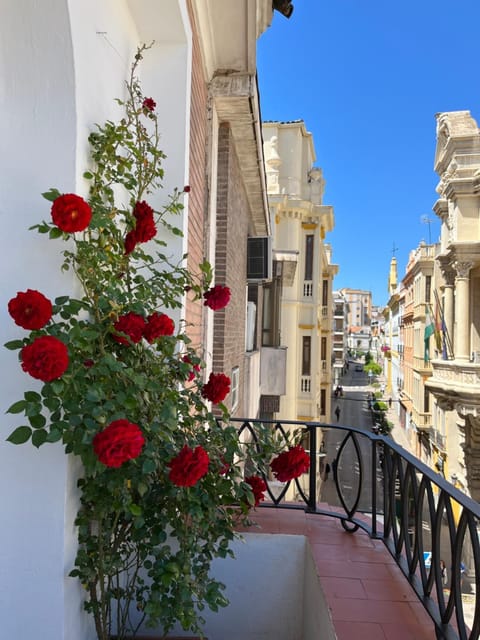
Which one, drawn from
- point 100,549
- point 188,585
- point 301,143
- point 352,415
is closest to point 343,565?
point 188,585

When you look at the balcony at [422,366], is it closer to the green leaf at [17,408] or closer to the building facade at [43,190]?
the building facade at [43,190]

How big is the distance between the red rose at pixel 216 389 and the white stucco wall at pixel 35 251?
63 cm

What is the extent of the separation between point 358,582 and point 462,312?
1489cm

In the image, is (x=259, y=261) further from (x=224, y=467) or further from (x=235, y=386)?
(x=224, y=467)

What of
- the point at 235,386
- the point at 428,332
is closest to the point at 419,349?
the point at 428,332

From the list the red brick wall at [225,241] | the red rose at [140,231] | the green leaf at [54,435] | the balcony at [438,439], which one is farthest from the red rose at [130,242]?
the balcony at [438,439]

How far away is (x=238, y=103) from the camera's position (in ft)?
11.3

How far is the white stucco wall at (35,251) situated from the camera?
148 centimetres

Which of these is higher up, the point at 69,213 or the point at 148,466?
the point at 69,213

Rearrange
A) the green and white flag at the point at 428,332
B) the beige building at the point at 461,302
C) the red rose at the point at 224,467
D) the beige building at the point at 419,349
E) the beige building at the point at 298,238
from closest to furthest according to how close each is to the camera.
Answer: the red rose at the point at 224,467 < the beige building at the point at 461,302 < the beige building at the point at 298,238 < the green and white flag at the point at 428,332 < the beige building at the point at 419,349

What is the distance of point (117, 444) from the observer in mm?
1136

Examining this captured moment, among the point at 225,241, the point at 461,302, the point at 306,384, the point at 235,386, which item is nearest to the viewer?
the point at 225,241

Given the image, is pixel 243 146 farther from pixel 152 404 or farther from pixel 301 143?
pixel 301 143

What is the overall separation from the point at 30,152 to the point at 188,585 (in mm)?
1688
